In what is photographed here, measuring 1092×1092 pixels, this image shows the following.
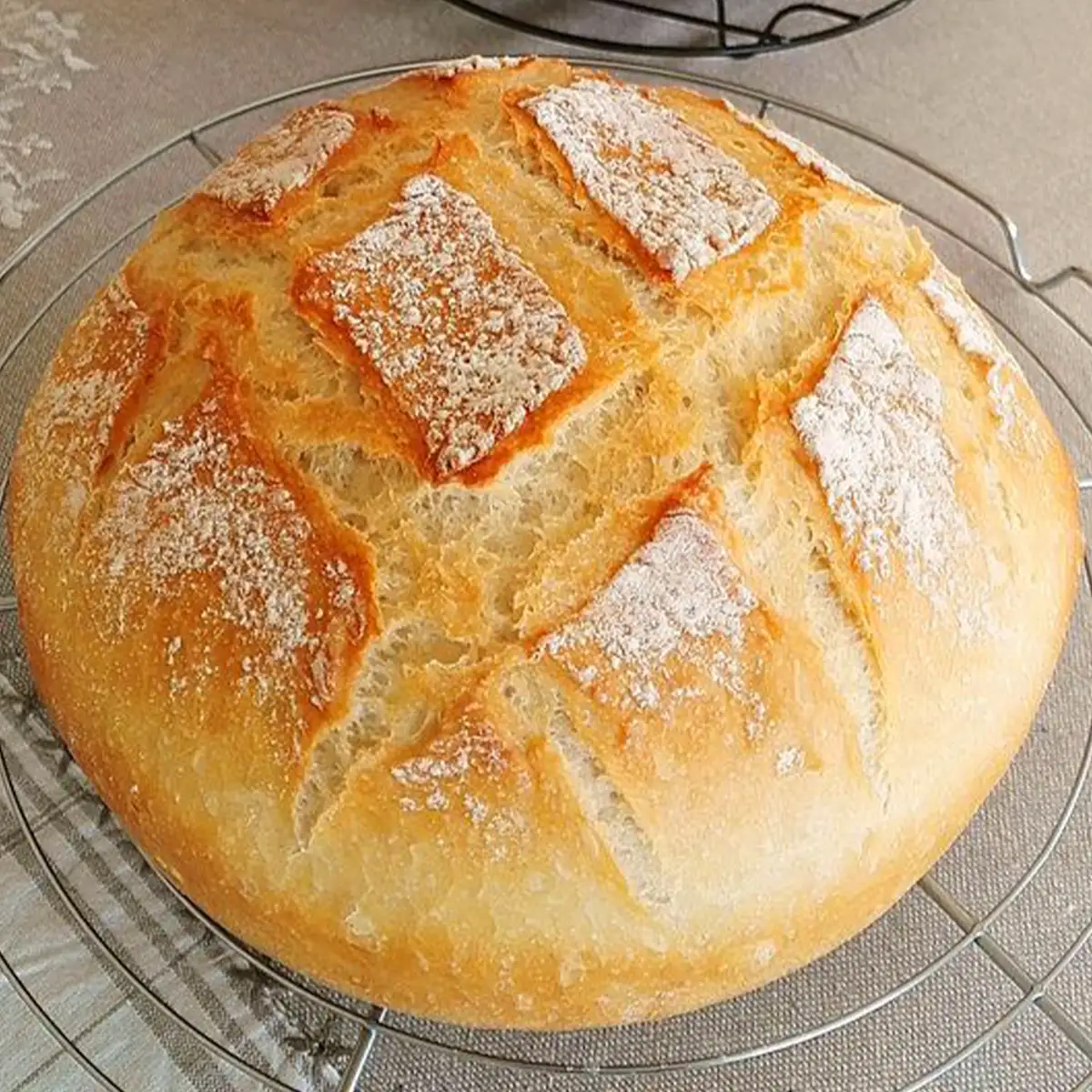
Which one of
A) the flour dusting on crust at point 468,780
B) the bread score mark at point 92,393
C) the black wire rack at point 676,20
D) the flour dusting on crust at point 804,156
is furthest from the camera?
the black wire rack at point 676,20

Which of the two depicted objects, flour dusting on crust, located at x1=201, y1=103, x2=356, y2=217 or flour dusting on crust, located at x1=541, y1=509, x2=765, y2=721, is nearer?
flour dusting on crust, located at x1=541, y1=509, x2=765, y2=721

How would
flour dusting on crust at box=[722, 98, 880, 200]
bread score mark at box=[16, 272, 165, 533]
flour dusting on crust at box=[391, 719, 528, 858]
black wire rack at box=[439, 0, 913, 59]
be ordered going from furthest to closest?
black wire rack at box=[439, 0, 913, 59]
flour dusting on crust at box=[722, 98, 880, 200]
bread score mark at box=[16, 272, 165, 533]
flour dusting on crust at box=[391, 719, 528, 858]

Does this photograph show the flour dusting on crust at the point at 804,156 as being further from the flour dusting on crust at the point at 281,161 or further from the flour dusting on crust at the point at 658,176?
the flour dusting on crust at the point at 281,161

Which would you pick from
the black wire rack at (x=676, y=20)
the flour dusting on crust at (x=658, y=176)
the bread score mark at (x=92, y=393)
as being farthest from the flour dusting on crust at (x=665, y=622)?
the black wire rack at (x=676, y=20)

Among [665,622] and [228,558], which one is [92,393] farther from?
[665,622]

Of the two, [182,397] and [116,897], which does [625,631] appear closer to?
[182,397]

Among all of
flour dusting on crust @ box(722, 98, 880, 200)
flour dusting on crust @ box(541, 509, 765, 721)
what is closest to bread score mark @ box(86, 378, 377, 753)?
flour dusting on crust @ box(541, 509, 765, 721)

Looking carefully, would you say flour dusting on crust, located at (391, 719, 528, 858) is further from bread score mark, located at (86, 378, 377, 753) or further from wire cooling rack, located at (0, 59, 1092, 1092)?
wire cooling rack, located at (0, 59, 1092, 1092)
